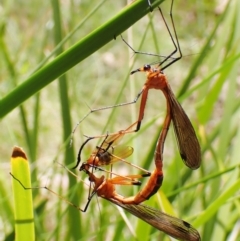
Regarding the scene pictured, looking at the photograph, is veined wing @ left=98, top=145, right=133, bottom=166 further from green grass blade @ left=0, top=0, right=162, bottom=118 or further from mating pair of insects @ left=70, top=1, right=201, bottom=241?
green grass blade @ left=0, top=0, right=162, bottom=118

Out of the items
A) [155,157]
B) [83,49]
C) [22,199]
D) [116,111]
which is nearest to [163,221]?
[155,157]

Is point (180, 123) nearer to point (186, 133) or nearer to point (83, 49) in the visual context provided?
point (186, 133)

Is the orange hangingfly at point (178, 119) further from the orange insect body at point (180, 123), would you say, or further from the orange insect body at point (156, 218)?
the orange insect body at point (156, 218)

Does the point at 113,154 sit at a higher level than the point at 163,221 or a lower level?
higher

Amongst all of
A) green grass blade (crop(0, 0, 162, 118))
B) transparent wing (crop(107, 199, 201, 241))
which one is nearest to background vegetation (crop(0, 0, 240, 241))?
green grass blade (crop(0, 0, 162, 118))

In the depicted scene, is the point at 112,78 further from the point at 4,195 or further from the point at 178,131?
the point at 178,131

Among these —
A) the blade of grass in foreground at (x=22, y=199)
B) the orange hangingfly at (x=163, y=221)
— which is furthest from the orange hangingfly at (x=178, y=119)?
the blade of grass in foreground at (x=22, y=199)

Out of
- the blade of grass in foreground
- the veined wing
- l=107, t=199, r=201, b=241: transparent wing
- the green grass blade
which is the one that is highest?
the green grass blade
